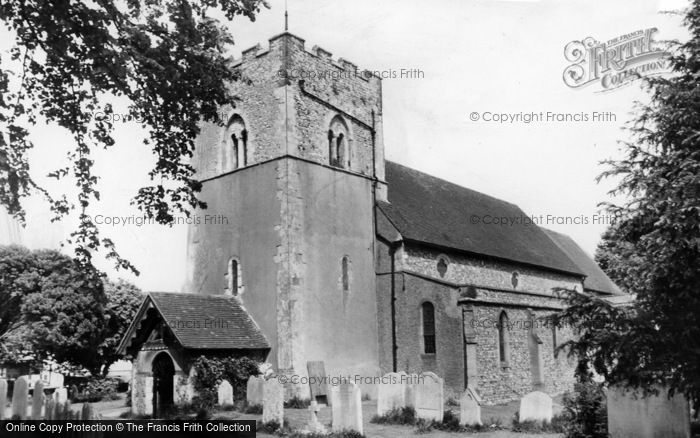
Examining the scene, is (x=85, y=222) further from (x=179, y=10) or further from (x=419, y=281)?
(x=419, y=281)

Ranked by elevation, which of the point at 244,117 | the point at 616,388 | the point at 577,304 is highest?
the point at 244,117

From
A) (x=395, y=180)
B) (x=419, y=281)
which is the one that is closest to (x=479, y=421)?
(x=419, y=281)

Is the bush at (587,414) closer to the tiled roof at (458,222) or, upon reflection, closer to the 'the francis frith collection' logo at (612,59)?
the 'the francis frith collection' logo at (612,59)

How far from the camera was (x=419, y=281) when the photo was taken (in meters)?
23.7

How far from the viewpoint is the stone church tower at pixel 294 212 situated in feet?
71.1

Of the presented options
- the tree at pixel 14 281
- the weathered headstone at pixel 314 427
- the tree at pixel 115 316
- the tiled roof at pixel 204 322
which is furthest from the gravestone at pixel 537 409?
the tree at pixel 14 281

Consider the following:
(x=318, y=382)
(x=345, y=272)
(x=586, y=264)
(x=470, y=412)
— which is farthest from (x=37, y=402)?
(x=586, y=264)

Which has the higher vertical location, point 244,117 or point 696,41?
point 244,117

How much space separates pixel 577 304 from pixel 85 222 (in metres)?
9.48

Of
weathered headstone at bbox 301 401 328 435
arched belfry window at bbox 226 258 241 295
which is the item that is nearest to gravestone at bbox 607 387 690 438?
Answer: weathered headstone at bbox 301 401 328 435

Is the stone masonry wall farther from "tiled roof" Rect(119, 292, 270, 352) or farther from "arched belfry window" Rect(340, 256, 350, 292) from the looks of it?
"tiled roof" Rect(119, 292, 270, 352)

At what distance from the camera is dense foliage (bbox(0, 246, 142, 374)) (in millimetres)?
31031

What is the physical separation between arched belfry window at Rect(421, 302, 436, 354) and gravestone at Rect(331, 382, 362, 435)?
9369 millimetres

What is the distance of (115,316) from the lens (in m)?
33.9
